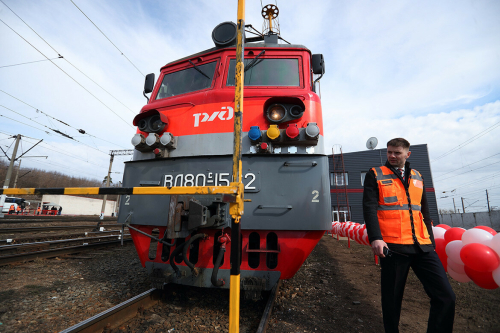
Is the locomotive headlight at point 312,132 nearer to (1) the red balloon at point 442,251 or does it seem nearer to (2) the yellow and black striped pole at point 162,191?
(2) the yellow and black striped pole at point 162,191

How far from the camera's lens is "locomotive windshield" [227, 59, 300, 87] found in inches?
141

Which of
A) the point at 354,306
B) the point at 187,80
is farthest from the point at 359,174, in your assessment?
the point at 187,80

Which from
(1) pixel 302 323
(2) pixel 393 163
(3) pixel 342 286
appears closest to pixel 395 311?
(1) pixel 302 323

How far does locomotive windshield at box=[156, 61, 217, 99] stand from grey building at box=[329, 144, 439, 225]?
19.3 m

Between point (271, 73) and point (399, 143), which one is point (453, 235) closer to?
point (399, 143)

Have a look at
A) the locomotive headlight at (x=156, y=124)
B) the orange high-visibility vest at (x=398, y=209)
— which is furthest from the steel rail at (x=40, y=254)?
the orange high-visibility vest at (x=398, y=209)

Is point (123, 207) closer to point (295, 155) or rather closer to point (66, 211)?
point (295, 155)

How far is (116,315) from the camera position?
244 centimetres

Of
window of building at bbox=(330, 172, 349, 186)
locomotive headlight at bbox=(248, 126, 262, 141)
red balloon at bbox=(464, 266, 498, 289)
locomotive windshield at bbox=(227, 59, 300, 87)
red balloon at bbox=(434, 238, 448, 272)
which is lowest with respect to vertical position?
red balloon at bbox=(464, 266, 498, 289)

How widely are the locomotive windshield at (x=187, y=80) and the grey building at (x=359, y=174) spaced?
63.2ft

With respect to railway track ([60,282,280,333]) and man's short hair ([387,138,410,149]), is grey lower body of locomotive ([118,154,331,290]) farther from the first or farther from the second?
man's short hair ([387,138,410,149])

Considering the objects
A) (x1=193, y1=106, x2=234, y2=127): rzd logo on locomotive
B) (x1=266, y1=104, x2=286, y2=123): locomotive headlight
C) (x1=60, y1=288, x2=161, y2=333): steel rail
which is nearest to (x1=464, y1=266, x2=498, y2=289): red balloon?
(x1=266, y1=104, x2=286, y2=123): locomotive headlight

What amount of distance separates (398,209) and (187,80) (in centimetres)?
339

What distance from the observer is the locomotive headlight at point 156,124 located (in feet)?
10.9
